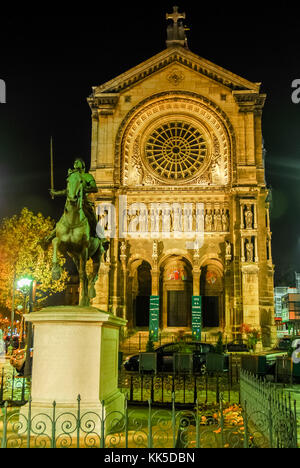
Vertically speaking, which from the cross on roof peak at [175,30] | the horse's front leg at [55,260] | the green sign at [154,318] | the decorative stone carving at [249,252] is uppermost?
the cross on roof peak at [175,30]

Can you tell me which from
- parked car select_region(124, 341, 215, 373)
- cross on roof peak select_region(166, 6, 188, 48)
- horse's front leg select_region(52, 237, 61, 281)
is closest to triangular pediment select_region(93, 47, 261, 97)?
cross on roof peak select_region(166, 6, 188, 48)

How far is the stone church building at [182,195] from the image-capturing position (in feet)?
103

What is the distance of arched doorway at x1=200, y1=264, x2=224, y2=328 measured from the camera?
32812 mm

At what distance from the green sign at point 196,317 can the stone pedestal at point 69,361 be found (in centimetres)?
2169

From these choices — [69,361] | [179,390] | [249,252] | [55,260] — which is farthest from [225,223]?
[69,361]

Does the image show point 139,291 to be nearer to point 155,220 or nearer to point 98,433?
point 155,220

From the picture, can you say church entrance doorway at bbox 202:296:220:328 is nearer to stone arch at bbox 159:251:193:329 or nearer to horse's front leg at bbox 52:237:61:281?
stone arch at bbox 159:251:193:329

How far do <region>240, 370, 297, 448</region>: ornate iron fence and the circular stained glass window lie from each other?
87.4 feet

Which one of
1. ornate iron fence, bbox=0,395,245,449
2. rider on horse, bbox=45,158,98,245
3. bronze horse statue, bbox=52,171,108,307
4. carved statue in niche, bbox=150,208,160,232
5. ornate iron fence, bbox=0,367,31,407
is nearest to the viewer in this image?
ornate iron fence, bbox=0,395,245,449

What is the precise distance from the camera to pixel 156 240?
32.2m

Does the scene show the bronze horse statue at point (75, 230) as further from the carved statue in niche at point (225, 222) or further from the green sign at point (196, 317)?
the carved statue in niche at point (225, 222)

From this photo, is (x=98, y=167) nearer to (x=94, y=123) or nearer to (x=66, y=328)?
(x=94, y=123)

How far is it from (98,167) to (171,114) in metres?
6.99

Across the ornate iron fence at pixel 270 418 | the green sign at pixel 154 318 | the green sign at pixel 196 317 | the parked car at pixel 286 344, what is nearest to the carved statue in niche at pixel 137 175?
the green sign at pixel 154 318
